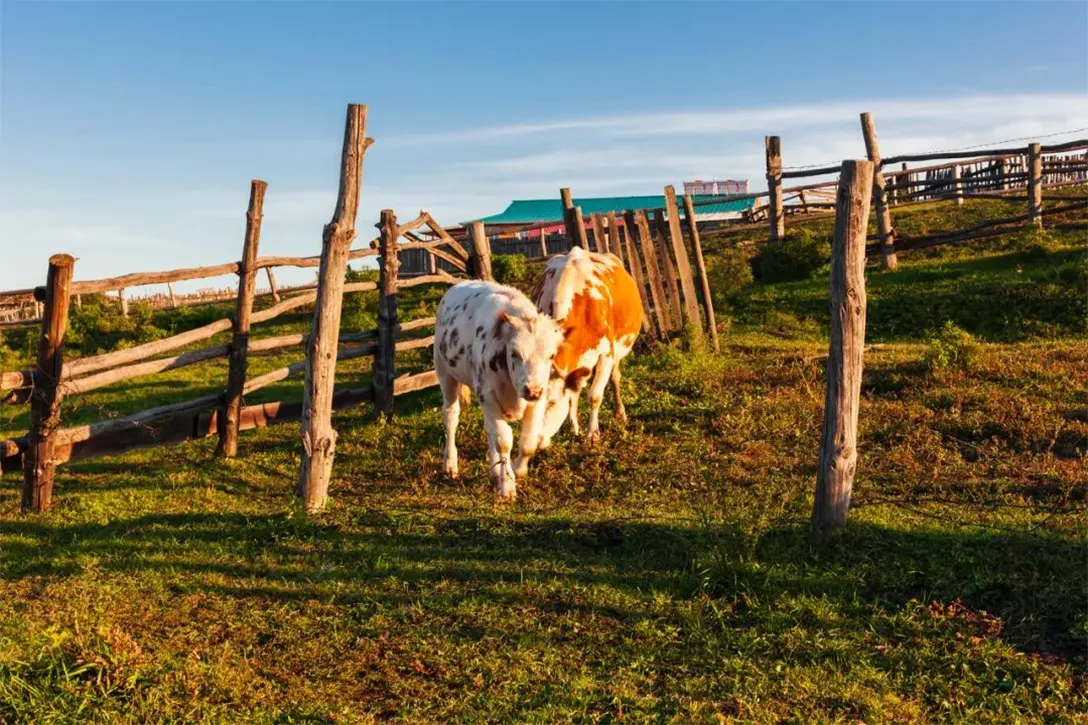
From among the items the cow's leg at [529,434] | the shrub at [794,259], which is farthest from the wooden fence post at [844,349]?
the shrub at [794,259]

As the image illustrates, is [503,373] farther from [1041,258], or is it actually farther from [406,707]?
[1041,258]

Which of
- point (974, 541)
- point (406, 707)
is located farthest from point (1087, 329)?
point (406, 707)

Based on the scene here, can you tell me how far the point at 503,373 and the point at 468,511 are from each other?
1601 mm

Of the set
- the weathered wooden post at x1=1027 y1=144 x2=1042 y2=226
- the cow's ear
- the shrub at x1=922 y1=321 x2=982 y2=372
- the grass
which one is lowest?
the grass

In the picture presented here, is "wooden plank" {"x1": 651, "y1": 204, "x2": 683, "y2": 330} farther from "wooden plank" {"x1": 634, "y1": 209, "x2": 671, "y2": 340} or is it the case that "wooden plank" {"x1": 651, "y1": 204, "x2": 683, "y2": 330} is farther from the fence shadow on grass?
the fence shadow on grass

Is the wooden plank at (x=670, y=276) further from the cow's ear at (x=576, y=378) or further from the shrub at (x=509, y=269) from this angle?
the shrub at (x=509, y=269)

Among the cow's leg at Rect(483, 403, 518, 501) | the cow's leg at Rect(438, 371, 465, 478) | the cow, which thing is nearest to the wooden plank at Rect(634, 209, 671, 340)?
the cow

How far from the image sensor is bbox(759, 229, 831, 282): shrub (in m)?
20.5

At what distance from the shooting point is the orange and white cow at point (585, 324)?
1006cm

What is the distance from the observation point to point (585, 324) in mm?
10766

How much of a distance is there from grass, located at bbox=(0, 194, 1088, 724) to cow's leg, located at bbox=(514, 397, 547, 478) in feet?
0.80

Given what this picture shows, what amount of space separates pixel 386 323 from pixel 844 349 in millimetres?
7008

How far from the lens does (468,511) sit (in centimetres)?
833

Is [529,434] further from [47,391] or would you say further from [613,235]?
[613,235]
